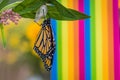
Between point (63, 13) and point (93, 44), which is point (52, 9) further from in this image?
point (93, 44)

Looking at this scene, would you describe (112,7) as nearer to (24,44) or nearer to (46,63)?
(24,44)

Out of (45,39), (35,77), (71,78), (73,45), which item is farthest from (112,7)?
(45,39)

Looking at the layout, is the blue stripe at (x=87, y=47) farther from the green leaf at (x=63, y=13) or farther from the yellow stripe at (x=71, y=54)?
the green leaf at (x=63, y=13)

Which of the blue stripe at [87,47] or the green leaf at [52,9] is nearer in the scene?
the green leaf at [52,9]

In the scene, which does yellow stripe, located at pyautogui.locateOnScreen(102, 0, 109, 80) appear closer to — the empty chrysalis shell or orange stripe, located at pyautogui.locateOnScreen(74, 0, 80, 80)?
orange stripe, located at pyautogui.locateOnScreen(74, 0, 80, 80)

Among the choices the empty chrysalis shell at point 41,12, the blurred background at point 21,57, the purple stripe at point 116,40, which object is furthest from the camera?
the purple stripe at point 116,40

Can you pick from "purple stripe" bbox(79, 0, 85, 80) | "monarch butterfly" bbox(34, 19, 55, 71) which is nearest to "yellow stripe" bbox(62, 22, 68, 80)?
"purple stripe" bbox(79, 0, 85, 80)

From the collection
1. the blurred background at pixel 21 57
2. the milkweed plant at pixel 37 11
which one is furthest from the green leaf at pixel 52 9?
the blurred background at pixel 21 57

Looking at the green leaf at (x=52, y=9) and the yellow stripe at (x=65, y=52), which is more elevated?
the green leaf at (x=52, y=9)

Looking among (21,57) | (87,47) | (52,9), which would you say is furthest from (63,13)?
(87,47)
